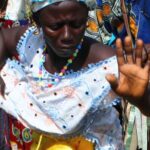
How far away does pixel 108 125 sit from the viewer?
121 inches

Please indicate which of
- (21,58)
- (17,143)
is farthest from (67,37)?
(17,143)

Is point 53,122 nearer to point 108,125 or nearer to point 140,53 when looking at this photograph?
point 108,125

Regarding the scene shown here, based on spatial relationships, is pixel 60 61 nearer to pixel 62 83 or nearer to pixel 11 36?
pixel 62 83

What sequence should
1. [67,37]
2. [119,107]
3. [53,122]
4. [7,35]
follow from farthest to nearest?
[119,107], [7,35], [53,122], [67,37]

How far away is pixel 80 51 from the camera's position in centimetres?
302

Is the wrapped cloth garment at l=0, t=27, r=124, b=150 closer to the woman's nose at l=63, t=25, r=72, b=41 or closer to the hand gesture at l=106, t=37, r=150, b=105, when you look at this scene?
the woman's nose at l=63, t=25, r=72, b=41

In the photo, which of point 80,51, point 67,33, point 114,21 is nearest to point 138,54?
point 67,33

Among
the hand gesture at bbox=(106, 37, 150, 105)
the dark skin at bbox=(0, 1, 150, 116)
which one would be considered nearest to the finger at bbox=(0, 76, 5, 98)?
the dark skin at bbox=(0, 1, 150, 116)

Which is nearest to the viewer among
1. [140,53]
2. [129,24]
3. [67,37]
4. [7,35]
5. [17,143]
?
[140,53]

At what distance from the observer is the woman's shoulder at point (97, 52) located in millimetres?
2955

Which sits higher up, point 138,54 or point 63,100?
point 138,54

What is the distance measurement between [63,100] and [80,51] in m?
0.29

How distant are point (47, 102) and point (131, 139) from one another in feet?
5.32

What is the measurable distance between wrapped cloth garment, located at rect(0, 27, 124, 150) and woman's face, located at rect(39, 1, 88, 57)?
197 millimetres
